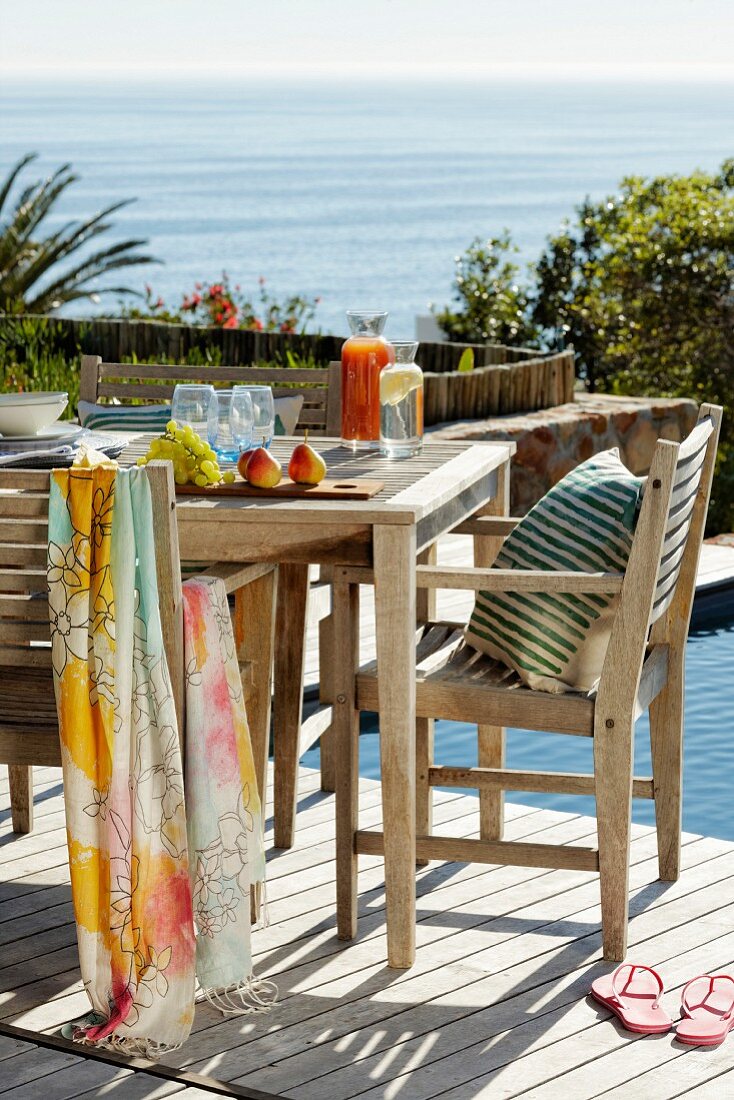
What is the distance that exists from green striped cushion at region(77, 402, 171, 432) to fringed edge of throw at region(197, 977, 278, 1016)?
5.21 feet

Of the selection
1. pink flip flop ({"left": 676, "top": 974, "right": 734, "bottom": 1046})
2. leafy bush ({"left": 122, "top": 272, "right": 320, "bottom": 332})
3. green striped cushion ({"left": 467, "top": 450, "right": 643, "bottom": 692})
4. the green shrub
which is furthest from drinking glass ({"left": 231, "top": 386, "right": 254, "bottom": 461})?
the green shrub

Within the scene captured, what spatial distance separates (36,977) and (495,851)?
83 cm

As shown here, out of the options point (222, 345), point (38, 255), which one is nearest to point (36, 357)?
point (222, 345)

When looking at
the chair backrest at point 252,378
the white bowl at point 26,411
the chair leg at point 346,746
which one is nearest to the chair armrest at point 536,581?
the chair leg at point 346,746

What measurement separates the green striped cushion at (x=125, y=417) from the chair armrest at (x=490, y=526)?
3.02 feet

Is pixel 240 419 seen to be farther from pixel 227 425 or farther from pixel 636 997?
pixel 636 997

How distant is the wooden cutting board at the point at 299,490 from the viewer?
2645mm

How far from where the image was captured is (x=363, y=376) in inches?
122

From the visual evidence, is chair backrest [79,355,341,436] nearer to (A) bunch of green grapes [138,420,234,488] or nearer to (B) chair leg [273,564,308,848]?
(B) chair leg [273,564,308,848]

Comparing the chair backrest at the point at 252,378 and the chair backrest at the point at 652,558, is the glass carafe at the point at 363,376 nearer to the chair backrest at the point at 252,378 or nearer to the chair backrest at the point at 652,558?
the chair backrest at the point at 252,378

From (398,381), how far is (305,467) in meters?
0.42

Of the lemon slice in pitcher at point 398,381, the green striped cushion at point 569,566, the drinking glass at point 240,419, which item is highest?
the lemon slice in pitcher at point 398,381

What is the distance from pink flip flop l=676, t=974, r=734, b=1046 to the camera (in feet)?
7.82

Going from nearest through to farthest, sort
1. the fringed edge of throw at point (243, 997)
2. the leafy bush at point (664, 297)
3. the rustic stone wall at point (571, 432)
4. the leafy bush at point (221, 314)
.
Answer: the fringed edge of throw at point (243, 997), the rustic stone wall at point (571, 432), the leafy bush at point (221, 314), the leafy bush at point (664, 297)
